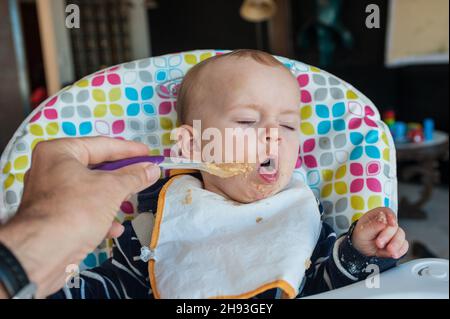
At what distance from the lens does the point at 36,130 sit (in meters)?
1.00

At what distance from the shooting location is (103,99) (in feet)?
3.44

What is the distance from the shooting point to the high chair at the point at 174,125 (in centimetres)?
95

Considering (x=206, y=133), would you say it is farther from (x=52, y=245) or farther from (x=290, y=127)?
(x=52, y=245)

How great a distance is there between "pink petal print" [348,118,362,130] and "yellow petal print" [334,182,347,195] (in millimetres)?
118

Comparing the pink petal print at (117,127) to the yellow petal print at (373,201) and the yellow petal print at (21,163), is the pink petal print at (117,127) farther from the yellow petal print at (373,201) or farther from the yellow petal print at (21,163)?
the yellow petal print at (373,201)

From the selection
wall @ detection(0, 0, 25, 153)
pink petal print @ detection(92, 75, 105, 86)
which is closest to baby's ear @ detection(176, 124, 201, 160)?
pink petal print @ detection(92, 75, 105, 86)

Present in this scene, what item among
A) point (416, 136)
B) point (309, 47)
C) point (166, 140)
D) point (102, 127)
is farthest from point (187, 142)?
point (309, 47)

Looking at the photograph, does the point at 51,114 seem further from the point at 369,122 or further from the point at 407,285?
the point at 407,285

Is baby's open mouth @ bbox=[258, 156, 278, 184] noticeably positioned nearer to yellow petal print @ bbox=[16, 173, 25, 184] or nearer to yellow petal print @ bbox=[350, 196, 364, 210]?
yellow petal print @ bbox=[350, 196, 364, 210]

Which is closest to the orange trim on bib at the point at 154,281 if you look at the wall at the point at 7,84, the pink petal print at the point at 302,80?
the pink petal print at the point at 302,80

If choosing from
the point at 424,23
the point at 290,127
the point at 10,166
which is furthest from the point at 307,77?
the point at 424,23

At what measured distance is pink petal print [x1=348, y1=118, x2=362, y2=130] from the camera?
1.00m

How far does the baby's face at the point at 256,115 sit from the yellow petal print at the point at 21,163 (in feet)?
1.16

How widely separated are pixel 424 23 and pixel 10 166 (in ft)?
10.4
